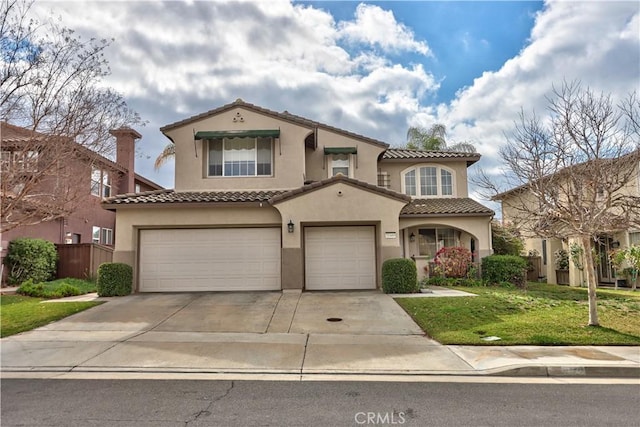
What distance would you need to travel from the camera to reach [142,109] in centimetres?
1309

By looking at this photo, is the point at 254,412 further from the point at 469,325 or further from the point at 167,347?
the point at 469,325

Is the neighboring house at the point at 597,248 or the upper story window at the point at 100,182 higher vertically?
the upper story window at the point at 100,182

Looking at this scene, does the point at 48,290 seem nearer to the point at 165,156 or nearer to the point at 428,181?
the point at 165,156

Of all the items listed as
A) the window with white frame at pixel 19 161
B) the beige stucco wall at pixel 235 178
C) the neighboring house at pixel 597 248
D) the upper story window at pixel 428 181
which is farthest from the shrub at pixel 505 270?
the window with white frame at pixel 19 161

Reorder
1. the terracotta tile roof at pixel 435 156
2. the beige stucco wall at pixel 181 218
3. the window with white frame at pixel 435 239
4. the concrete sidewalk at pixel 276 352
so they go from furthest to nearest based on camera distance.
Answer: the terracotta tile roof at pixel 435 156 → the window with white frame at pixel 435 239 → the beige stucco wall at pixel 181 218 → the concrete sidewalk at pixel 276 352

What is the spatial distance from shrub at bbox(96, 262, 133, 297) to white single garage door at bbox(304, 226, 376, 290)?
6.12 meters

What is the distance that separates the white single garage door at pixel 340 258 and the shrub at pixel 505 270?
5.19 meters

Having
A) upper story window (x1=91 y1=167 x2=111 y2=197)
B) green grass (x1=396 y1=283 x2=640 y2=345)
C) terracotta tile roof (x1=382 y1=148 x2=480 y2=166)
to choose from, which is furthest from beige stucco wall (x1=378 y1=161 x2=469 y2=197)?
upper story window (x1=91 y1=167 x2=111 y2=197)

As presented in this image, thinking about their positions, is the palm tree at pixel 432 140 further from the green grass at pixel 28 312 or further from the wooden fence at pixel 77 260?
the green grass at pixel 28 312

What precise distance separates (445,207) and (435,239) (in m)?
1.63

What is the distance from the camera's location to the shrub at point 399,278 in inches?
546

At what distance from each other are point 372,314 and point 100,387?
680 centimetres

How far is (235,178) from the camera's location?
17000 millimetres

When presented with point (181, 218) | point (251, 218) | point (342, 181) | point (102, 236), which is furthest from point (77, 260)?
point (342, 181)
